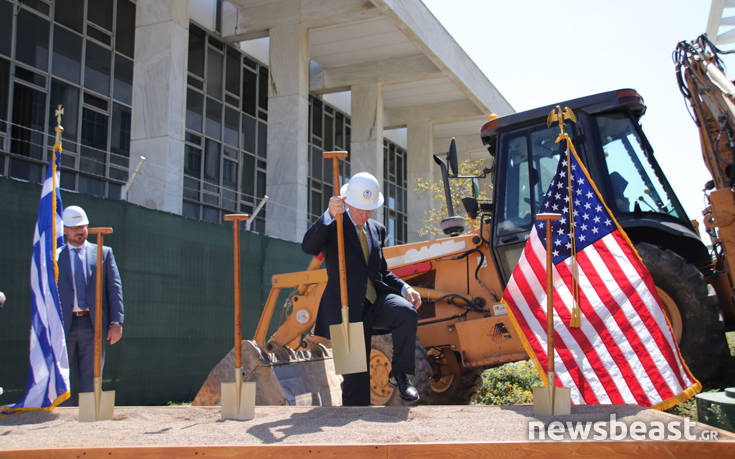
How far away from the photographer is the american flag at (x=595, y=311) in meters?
4.66

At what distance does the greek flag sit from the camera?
16.1 ft

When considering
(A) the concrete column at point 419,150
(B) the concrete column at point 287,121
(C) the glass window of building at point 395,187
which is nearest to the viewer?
(B) the concrete column at point 287,121

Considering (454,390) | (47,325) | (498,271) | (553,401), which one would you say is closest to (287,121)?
(454,390)

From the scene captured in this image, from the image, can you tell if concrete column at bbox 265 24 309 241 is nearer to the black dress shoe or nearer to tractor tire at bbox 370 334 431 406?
tractor tire at bbox 370 334 431 406

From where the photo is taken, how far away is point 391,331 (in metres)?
5.09

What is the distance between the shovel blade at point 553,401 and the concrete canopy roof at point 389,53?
1615cm

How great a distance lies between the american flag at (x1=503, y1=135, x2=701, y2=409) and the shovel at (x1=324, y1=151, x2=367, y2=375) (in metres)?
1.19

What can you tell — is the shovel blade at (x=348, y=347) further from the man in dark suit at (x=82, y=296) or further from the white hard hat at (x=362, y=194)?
the man in dark suit at (x=82, y=296)

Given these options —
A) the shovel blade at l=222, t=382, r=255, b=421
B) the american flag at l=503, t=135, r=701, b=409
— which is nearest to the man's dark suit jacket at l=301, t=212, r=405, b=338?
the shovel blade at l=222, t=382, r=255, b=421

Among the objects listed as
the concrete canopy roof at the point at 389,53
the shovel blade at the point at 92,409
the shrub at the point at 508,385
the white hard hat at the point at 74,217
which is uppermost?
the concrete canopy roof at the point at 389,53

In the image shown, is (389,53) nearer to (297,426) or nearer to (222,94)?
(222,94)

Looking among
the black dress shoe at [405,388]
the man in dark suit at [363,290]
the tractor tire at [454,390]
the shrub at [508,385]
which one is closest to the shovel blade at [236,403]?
the man in dark suit at [363,290]

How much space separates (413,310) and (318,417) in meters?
1.35

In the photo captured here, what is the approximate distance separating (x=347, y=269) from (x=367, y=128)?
19.0m
